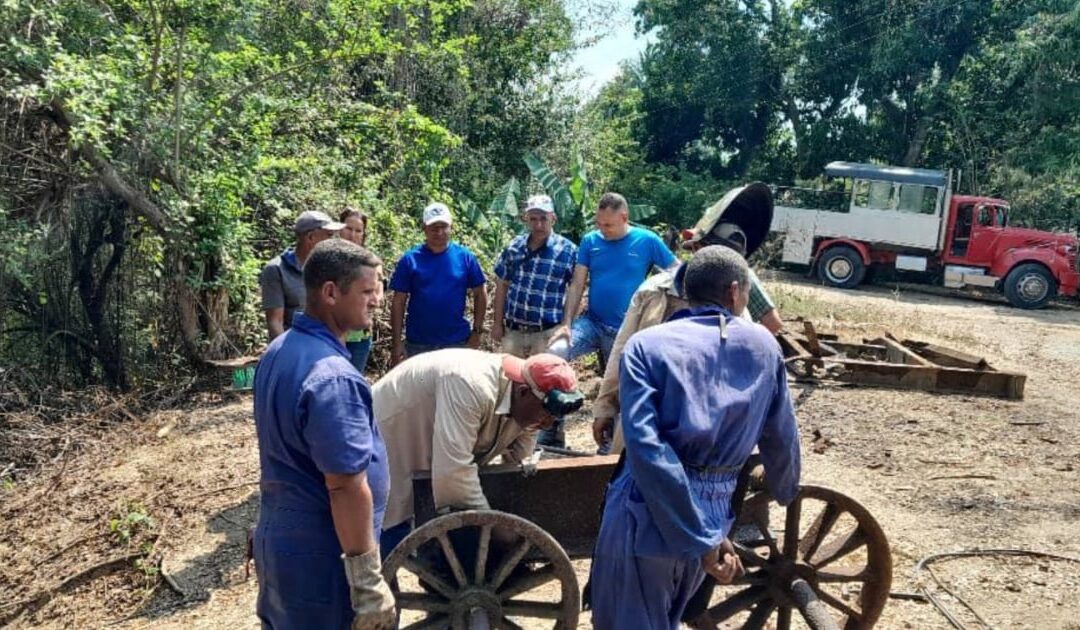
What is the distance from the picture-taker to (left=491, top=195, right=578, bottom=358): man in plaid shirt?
18.6 ft

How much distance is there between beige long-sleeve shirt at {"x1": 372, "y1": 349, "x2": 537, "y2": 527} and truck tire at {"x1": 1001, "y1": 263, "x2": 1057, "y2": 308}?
16267 millimetres

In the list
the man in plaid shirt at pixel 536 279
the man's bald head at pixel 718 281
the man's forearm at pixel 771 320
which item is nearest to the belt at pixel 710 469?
the man's bald head at pixel 718 281

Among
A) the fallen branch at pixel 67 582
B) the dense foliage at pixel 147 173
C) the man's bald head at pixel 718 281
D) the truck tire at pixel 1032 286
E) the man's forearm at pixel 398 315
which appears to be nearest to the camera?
the man's bald head at pixel 718 281

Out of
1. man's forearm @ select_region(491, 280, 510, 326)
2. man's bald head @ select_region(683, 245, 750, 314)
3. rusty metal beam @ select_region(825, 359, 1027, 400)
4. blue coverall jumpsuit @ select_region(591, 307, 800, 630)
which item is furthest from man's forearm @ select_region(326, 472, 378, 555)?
Answer: rusty metal beam @ select_region(825, 359, 1027, 400)

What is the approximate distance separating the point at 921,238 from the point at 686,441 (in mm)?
17788

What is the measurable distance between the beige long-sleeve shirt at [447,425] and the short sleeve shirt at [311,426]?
57 cm

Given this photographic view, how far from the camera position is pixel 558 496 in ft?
11.4

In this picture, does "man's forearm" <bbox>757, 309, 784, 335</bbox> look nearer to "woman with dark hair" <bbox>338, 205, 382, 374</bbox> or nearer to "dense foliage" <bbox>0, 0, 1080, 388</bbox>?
"woman with dark hair" <bbox>338, 205, 382, 374</bbox>

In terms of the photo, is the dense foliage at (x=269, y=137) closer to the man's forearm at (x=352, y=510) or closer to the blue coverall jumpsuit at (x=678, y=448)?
the man's forearm at (x=352, y=510)

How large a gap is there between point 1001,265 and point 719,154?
12203 millimetres

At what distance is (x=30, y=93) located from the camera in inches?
263

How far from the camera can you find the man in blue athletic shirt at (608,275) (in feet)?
18.3

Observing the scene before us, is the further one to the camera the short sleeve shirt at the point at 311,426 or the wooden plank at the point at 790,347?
the wooden plank at the point at 790,347

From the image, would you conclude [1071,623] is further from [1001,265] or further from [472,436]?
[1001,265]
